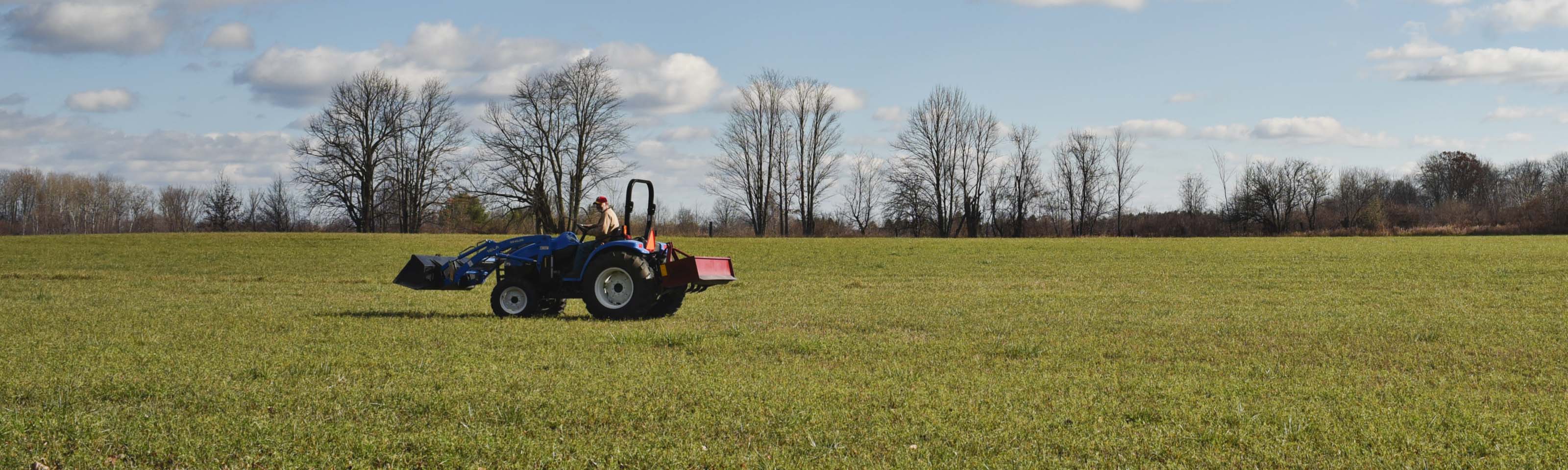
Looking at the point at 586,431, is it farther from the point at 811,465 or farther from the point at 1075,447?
the point at 1075,447

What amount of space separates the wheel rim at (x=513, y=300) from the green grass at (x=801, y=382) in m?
0.73

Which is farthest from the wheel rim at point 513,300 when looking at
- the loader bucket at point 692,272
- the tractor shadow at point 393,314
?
the loader bucket at point 692,272

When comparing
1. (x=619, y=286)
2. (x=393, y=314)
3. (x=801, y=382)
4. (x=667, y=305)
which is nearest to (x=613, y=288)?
(x=619, y=286)

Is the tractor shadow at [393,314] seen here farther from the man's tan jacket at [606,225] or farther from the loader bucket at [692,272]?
the loader bucket at [692,272]

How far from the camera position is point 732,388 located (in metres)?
7.29

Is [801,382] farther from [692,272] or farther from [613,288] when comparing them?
[613,288]

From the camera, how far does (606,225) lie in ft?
43.0

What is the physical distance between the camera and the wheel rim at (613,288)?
43.1 feet

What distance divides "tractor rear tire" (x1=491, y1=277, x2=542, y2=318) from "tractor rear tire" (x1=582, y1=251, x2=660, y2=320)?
0.67m

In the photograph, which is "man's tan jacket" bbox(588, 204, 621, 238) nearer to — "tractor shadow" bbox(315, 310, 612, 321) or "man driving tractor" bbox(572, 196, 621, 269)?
"man driving tractor" bbox(572, 196, 621, 269)

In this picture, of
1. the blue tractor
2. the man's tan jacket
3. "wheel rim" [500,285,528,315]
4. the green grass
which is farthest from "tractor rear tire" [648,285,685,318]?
"wheel rim" [500,285,528,315]

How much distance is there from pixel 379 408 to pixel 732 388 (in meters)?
2.28

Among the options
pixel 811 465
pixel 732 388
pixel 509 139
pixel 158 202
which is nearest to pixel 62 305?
pixel 732 388

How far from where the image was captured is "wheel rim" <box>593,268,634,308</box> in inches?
517
